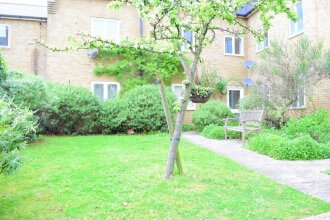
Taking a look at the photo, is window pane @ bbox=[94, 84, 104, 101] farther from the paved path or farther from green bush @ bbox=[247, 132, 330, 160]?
green bush @ bbox=[247, 132, 330, 160]

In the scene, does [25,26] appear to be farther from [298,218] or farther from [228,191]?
[298,218]

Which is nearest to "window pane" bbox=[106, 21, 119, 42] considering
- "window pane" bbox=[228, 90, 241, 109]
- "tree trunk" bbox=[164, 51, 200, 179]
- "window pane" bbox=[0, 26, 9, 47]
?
"window pane" bbox=[0, 26, 9, 47]

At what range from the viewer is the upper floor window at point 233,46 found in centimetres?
1695

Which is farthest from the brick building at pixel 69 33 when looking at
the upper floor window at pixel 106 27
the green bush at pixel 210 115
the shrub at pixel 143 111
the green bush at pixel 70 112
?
the shrub at pixel 143 111

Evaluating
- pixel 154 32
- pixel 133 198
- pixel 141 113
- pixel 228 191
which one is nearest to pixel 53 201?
pixel 133 198

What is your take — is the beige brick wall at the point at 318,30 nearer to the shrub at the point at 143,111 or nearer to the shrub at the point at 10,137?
the shrub at the point at 143,111

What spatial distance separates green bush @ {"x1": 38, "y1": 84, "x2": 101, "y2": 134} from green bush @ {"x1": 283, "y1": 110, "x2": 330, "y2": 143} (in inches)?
288

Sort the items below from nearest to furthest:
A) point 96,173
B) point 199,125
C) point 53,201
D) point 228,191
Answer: point 53,201 < point 228,191 < point 96,173 < point 199,125

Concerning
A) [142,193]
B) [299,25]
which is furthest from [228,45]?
[142,193]

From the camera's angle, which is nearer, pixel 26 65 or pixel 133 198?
pixel 133 198

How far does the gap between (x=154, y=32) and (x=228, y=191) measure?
8.68ft

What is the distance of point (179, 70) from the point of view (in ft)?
51.2

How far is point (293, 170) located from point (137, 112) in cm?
735

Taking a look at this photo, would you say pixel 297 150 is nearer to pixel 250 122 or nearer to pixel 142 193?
pixel 250 122
